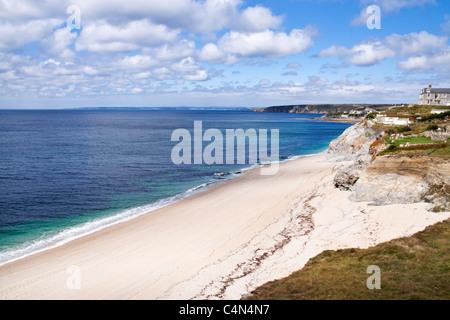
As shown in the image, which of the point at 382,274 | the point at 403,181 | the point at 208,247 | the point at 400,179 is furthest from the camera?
the point at 400,179

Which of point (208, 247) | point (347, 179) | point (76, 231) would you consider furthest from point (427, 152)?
point (76, 231)

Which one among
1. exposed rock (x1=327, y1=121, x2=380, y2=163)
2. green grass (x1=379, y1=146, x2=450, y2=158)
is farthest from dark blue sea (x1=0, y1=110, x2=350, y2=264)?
green grass (x1=379, y1=146, x2=450, y2=158)

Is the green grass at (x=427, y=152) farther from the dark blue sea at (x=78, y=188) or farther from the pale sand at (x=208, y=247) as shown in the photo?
the dark blue sea at (x=78, y=188)

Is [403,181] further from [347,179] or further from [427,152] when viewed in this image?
[347,179]

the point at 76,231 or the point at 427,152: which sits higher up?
the point at 427,152
